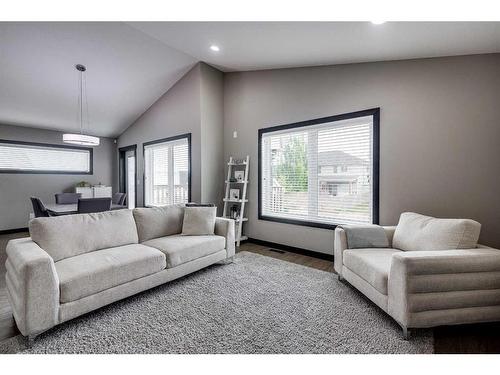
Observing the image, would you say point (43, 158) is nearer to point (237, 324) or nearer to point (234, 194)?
point (234, 194)

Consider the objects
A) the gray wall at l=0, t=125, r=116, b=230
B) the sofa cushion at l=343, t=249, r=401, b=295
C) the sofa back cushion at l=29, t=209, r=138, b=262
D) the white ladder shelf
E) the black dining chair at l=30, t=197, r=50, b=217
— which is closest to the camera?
the sofa cushion at l=343, t=249, r=401, b=295

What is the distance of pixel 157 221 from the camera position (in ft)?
10.3

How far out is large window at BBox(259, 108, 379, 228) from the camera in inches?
128

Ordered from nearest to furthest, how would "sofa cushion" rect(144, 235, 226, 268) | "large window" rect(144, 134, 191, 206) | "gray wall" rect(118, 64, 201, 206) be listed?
"sofa cushion" rect(144, 235, 226, 268) → "gray wall" rect(118, 64, 201, 206) → "large window" rect(144, 134, 191, 206)

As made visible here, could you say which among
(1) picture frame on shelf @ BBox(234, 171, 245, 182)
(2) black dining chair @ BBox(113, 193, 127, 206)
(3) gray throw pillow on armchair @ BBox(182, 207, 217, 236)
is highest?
(1) picture frame on shelf @ BBox(234, 171, 245, 182)

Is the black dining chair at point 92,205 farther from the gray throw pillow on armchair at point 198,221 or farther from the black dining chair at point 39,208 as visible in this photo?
the gray throw pillow on armchair at point 198,221

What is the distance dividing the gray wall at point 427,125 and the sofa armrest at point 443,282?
1.02 meters

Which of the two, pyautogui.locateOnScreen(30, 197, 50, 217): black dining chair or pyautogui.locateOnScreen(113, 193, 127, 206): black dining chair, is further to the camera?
pyautogui.locateOnScreen(113, 193, 127, 206): black dining chair

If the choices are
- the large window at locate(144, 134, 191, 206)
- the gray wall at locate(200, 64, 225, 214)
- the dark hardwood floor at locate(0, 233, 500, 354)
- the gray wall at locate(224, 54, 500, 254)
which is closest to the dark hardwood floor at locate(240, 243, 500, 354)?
the dark hardwood floor at locate(0, 233, 500, 354)

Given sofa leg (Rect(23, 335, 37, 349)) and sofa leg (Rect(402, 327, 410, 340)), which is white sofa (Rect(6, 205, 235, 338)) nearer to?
sofa leg (Rect(23, 335, 37, 349))

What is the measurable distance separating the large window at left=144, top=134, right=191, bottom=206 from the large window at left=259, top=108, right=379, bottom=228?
1.61 meters

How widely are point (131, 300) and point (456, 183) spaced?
359 cm

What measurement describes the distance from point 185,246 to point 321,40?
2.80 metres

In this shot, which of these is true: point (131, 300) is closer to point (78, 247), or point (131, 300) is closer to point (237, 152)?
point (78, 247)
